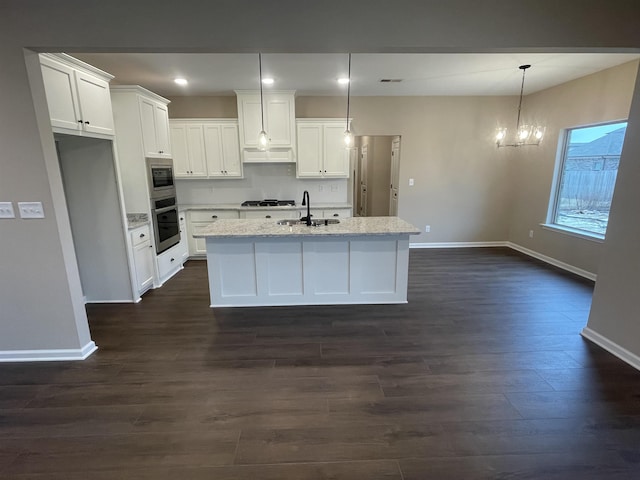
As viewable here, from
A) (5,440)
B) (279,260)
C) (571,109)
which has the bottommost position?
(5,440)

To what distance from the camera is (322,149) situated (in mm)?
5211

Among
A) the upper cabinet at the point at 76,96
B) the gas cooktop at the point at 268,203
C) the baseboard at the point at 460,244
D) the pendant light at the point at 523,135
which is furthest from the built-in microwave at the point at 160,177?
the pendant light at the point at 523,135

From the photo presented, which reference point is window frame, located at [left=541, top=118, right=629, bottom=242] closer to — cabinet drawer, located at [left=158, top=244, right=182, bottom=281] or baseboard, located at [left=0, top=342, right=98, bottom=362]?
cabinet drawer, located at [left=158, top=244, right=182, bottom=281]

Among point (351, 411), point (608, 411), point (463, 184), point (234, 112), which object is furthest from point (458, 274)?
point (234, 112)

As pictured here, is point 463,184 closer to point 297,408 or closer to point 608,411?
point 608,411

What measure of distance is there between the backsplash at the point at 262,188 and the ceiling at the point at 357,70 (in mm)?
1343

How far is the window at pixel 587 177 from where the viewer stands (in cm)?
407

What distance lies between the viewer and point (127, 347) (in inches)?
106

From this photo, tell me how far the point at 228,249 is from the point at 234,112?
10.2 feet

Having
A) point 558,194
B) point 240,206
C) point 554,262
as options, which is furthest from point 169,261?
point 558,194

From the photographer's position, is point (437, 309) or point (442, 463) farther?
point (437, 309)

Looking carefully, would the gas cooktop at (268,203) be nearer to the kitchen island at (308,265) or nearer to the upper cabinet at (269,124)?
the upper cabinet at (269,124)

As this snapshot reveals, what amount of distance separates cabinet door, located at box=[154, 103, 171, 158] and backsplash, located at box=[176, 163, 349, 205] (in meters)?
1.27

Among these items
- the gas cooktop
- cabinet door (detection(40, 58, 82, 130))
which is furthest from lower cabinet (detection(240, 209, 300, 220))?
cabinet door (detection(40, 58, 82, 130))
